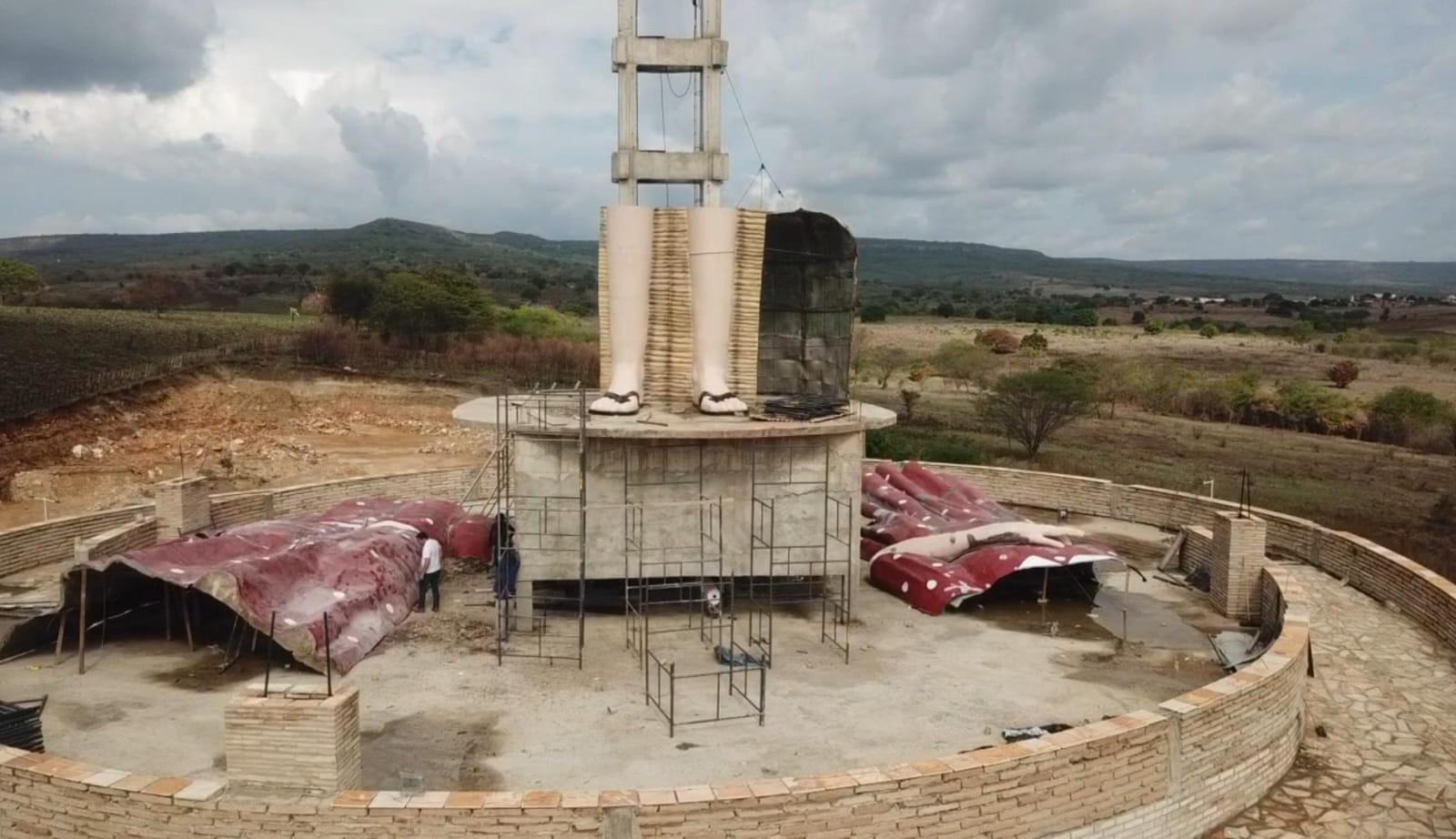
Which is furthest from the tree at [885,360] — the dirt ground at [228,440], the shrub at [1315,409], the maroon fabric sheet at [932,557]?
the maroon fabric sheet at [932,557]

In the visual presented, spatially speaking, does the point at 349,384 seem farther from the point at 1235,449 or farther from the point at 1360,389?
the point at 1360,389

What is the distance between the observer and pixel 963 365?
5206 centimetres

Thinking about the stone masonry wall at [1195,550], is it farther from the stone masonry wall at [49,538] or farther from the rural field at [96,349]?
the rural field at [96,349]

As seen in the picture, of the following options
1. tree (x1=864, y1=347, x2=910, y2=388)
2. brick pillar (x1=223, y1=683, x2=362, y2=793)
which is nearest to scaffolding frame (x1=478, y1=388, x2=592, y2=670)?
brick pillar (x1=223, y1=683, x2=362, y2=793)

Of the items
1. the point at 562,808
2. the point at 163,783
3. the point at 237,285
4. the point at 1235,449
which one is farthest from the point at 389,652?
the point at 237,285

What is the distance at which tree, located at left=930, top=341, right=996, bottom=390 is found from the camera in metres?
51.4

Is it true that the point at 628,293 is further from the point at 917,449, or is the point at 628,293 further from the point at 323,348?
the point at 323,348

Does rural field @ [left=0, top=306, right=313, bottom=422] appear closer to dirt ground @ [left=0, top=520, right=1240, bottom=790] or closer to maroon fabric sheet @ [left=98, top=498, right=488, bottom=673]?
maroon fabric sheet @ [left=98, top=498, right=488, bottom=673]

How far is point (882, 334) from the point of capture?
7238 cm

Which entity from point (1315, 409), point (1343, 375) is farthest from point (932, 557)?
point (1343, 375)

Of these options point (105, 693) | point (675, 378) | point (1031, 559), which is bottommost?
point (105, 693)

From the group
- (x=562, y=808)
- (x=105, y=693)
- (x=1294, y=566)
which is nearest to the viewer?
(x=562, y=808)

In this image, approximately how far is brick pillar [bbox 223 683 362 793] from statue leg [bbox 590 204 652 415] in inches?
298

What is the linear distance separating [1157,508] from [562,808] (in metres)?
17.0
